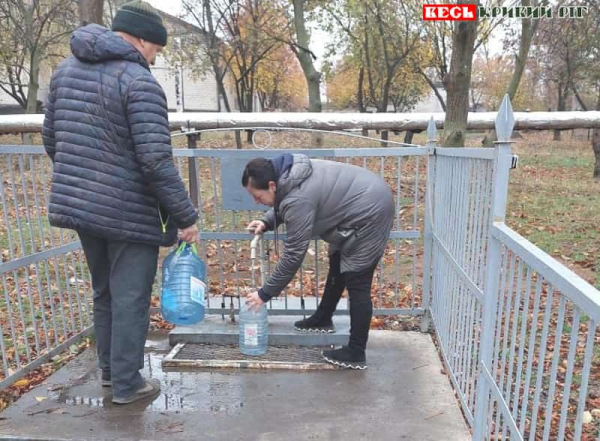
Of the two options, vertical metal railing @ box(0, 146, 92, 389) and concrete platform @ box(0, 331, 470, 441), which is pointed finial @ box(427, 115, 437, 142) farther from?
vertical metal railing @ box(0, 146, 92, 389)

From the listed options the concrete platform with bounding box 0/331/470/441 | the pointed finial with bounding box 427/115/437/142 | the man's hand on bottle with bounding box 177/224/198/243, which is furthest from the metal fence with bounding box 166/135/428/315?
the man's hand on bottle with bounding box 177/224/198/243

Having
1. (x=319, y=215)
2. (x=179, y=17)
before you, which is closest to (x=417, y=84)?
(x=179, y=17)

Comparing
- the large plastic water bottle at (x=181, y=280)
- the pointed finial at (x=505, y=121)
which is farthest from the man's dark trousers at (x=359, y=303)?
the pointed finial at (x=505, y=121)

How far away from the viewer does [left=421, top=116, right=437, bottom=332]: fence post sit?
3.70m

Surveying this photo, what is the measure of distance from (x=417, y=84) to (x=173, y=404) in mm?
24585

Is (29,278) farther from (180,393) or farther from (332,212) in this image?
(332,212)

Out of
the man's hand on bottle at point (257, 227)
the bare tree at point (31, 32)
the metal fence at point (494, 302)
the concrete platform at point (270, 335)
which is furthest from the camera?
the bare tree at point (31, 32)

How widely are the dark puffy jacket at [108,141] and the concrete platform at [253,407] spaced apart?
3.38 ft

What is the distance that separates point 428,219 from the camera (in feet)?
12.5

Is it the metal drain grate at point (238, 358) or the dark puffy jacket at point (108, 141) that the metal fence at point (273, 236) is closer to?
the metal drain grate at point (238, 358)

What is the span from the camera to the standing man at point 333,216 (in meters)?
2.89

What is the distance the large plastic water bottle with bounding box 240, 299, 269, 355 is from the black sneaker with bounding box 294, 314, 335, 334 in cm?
32

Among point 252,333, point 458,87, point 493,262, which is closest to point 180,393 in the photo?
point 252,333

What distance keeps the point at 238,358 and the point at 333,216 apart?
4.01 feet
